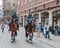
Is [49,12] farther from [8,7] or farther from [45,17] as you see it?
[8,7]

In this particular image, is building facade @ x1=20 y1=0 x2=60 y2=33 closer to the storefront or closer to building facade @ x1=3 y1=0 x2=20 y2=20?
the storefront

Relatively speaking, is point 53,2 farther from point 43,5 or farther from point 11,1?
point 11,1

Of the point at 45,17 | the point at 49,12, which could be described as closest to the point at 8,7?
the point at 45,17

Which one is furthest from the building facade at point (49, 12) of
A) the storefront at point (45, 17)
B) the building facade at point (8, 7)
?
the building facade at point (8, 7)

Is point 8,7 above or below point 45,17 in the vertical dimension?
above

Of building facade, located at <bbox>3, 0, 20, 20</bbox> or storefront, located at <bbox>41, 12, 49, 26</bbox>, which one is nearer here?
storefront, located at <bbox>41, 12, 49, 26</bbox>

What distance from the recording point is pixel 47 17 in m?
31.8

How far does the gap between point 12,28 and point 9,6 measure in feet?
273

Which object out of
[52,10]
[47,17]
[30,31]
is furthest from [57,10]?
[30,31]

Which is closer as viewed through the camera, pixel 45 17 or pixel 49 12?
pixel 49 12

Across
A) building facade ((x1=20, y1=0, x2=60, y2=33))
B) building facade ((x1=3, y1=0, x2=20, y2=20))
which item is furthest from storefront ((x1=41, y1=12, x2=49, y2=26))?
building facade ((x1=3, y1=0, x2=20, y2=20))

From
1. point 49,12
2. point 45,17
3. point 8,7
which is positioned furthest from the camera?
point 8,7

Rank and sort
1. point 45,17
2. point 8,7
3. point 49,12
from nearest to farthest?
point 49,12
point 45,17
point 8,7

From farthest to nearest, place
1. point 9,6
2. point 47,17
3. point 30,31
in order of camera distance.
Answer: point 9,6 < point 47,17 < point 30,31
